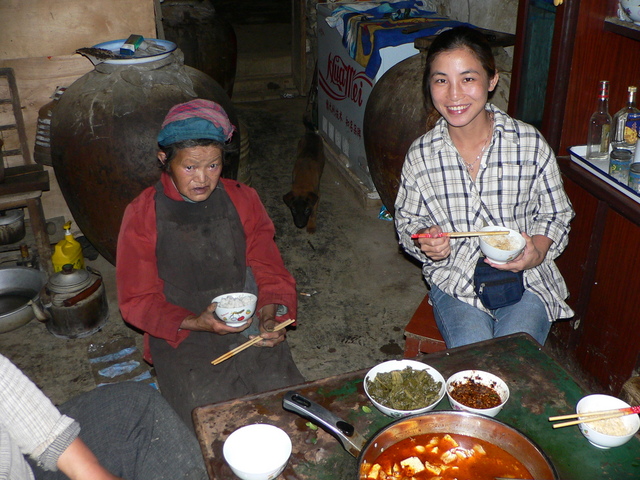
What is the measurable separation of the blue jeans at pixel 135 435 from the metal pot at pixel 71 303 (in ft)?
6.00

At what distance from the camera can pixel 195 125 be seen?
2.29 metres

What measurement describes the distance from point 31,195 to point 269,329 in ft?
8.26

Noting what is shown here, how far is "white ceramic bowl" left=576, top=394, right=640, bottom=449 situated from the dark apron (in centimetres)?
110

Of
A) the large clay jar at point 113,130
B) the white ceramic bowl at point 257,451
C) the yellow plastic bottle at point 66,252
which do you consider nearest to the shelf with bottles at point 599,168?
the white ceramic bowl at point 257,451

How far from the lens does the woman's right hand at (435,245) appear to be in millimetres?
2312

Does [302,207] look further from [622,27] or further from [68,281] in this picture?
[622,27]

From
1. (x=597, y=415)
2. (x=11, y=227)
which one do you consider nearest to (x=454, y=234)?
(x=597, y=415)

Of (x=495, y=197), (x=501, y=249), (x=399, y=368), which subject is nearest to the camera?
(x=399, y=368)

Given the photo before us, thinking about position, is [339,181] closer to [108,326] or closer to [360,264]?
[360,264]

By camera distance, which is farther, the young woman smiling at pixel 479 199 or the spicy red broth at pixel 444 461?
the young woman smiling at pixel 479 199

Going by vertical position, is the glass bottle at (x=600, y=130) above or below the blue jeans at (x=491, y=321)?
above

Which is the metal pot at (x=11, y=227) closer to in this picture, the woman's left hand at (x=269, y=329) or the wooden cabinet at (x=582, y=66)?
the woman's left hand at (x=269, y=329)

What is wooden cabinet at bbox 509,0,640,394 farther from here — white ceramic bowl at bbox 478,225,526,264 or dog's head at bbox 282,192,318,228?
dog's head at bbox 282,192,318,228

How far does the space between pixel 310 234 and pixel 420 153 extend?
96.6 inches
